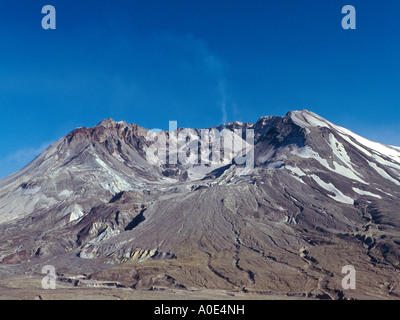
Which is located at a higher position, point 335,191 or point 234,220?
point 335,191

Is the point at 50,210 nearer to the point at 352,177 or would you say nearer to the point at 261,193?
the point at 261,193

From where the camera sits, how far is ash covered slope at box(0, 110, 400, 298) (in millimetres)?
66938

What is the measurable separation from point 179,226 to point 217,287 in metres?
24.7

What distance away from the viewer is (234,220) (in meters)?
86.0
